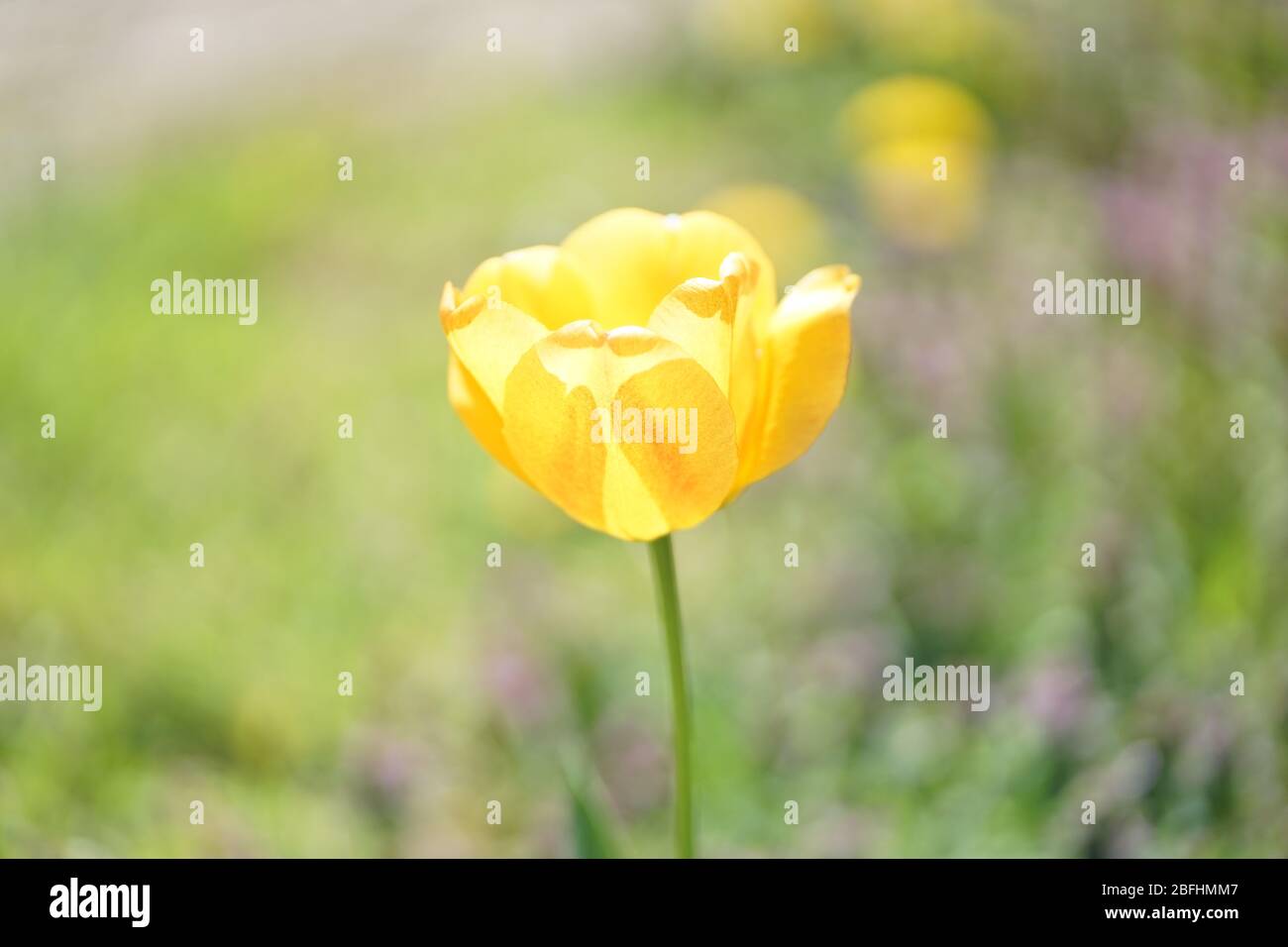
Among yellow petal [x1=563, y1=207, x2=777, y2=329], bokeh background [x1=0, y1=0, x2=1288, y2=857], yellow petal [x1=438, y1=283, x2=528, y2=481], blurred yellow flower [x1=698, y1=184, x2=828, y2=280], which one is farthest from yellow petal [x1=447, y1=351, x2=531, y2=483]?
blurred yellow flower [x1=698, y1=184, x2=828, y2=280]

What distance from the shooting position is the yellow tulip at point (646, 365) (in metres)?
0.75

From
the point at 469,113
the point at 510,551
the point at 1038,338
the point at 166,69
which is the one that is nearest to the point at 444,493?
the point at 510,551

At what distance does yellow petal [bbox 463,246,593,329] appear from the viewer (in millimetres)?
822

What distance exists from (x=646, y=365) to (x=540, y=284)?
132mm

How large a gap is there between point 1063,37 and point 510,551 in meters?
1.57

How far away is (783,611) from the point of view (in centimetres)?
160

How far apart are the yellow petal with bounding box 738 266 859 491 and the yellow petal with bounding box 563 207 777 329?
0.16 ft

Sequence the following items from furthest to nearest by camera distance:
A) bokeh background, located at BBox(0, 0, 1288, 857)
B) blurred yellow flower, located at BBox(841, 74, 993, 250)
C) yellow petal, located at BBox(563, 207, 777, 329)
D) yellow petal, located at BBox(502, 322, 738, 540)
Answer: blurred yellow flower, located at BBox(841, 74, 993, 250)
bokeh background, located at BBox(0, 0, 1288, 857)
yellow petal, located at BBox(563, 207, 777, 329)
yellow petal, located at BBox(502, 322, 738, 540)

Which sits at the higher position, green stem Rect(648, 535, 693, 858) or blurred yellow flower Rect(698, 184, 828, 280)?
blurred yellow flower Rect(698, 184, 828, 280)

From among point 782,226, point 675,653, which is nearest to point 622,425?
point 675,653

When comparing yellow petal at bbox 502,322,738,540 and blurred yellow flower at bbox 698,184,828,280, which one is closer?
yellow petal at bbox 502,322,738,540

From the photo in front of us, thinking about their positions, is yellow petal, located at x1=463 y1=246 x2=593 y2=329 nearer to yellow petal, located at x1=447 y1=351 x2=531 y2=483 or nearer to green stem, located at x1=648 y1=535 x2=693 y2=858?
yellow petal, located at x1=447 y1=351 x2=531 y2=483

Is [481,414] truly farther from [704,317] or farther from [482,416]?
[704,317]

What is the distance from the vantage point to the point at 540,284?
837 millimetres
